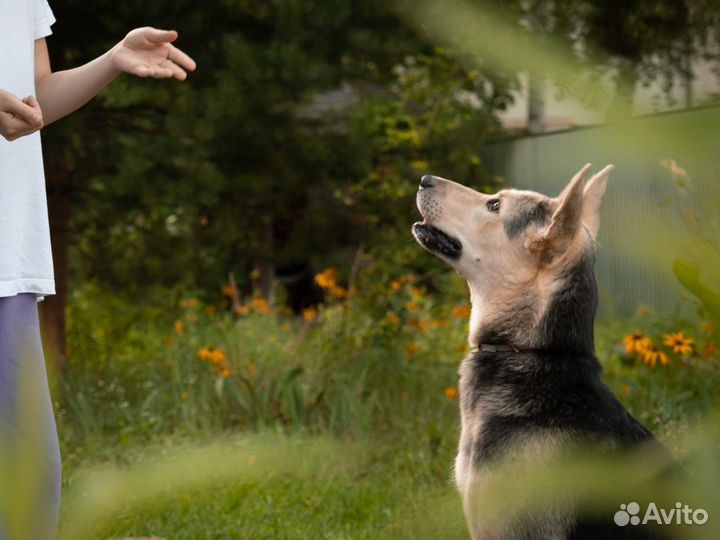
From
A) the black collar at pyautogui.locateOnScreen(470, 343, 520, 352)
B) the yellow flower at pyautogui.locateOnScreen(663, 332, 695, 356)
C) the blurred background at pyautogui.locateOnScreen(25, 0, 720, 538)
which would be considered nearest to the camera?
the black collar at pyautogui.locateOnScreen(470, 343, 520, 352)

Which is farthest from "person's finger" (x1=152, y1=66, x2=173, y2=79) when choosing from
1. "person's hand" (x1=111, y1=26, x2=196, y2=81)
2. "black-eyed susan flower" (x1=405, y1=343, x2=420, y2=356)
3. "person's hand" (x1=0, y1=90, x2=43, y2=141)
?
"black-eyed susan flower" (x1=405, y1=343, x2=420, y2=356)

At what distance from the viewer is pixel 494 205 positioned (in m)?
3.47

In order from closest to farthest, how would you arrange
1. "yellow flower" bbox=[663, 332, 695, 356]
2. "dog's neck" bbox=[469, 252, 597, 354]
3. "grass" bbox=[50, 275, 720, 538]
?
"dog's neck" bbox=[469, 252, 597, 354] < "grass" bbox=[50, 275, 720, 538] < "yellow flower" bbox=[663, 332, 695, 356]

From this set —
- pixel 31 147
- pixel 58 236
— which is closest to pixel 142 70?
pixel 31 147

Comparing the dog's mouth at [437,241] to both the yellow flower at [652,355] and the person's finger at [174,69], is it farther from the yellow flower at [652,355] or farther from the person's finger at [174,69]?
the yellow flower at [652,355]

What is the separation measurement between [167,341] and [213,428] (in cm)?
167

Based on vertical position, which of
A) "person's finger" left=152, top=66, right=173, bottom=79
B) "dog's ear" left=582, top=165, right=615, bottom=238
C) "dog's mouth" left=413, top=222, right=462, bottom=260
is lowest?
"dog's mouth" left=413, top=222, right=462, bottom=260

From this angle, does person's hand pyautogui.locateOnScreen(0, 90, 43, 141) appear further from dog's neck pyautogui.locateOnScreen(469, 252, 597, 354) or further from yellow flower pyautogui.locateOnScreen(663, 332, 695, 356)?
yellow flower pyautogui.locateOnScreen(663, 332, 695, 356)

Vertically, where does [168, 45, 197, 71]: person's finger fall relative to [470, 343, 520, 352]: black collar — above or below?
above

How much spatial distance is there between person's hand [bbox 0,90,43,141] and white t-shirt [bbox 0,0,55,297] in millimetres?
570


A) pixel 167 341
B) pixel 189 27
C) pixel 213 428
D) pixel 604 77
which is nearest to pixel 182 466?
pixel 604 77

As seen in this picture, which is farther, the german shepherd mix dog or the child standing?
the german shepherd mix dog

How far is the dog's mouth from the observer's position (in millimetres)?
3465

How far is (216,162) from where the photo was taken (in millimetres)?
6762
